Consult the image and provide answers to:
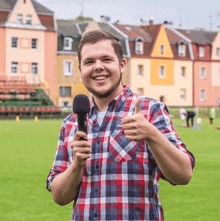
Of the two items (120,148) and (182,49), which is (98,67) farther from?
(182,49)

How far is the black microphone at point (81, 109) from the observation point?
2.57 m

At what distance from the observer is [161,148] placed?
2551 mm

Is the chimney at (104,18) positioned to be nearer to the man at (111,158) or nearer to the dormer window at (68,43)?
the dormer window at (68,43)

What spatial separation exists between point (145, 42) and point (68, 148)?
57.4 m

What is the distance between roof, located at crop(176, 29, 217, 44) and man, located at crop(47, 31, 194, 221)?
203ft

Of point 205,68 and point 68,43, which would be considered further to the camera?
point 205,68

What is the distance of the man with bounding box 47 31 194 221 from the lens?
2.74m

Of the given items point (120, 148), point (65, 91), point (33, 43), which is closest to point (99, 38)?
point (120, 148)

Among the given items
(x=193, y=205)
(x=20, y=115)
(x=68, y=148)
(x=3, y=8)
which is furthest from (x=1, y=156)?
(x=3, y=8)

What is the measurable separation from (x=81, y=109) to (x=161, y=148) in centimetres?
52

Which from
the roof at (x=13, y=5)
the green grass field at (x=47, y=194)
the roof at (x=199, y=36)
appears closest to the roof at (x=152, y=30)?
the roof at (x=199, y=36)

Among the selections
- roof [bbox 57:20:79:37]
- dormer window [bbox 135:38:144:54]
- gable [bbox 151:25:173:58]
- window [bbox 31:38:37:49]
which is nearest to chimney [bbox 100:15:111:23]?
roof [bbox 57:20:79:37]

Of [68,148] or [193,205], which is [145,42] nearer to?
[193,205]

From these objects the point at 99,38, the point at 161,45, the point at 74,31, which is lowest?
the point at 99,38
